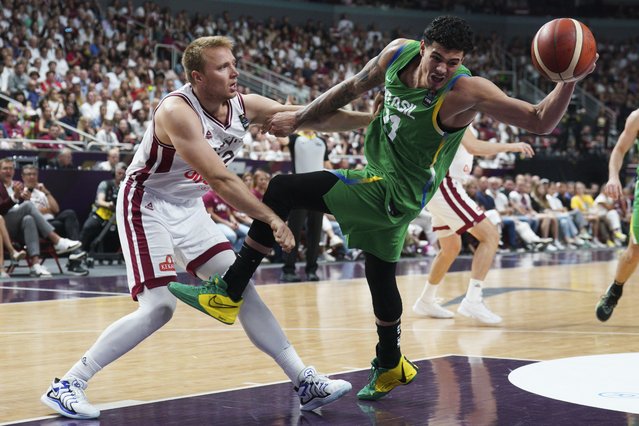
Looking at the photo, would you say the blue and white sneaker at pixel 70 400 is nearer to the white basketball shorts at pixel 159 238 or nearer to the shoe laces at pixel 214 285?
the white basketball shorts at pixel 159 238

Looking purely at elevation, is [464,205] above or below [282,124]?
below

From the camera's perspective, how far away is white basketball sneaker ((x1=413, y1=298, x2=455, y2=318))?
309 inches

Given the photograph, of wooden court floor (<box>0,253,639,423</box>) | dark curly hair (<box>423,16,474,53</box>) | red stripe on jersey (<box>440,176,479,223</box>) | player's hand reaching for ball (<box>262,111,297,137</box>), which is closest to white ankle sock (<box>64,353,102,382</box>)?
wooden court floor (<box>0,253,639,423</box>)

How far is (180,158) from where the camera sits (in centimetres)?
441

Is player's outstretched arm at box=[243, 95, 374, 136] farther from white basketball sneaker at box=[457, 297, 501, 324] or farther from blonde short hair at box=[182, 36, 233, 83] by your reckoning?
white basketball sneaker at box=[457, 297, 501, 324]

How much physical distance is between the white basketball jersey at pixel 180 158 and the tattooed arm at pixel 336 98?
0.18m

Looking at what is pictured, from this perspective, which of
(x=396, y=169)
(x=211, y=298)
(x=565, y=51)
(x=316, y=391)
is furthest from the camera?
(x=396, y=169)

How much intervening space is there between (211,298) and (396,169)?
101 centimetres

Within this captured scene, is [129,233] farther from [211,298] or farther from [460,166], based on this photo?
[460,166]

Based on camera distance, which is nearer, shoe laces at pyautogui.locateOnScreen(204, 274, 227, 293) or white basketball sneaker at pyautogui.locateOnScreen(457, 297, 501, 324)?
shoe laces at pyautogui.locateOnScreen(204, 274, 227, 293)

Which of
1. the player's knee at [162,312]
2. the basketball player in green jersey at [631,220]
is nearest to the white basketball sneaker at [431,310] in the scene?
the basketball player in green jersey at [631,220]

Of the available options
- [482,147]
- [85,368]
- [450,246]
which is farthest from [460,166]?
[85,368]

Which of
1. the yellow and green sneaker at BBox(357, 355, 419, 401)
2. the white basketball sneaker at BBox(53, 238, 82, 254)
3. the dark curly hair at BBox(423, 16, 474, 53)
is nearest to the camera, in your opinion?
the dark curly hair at BBox(423, 16, 474, 53)

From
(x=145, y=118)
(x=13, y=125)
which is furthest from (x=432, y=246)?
(x=13, y=125)
